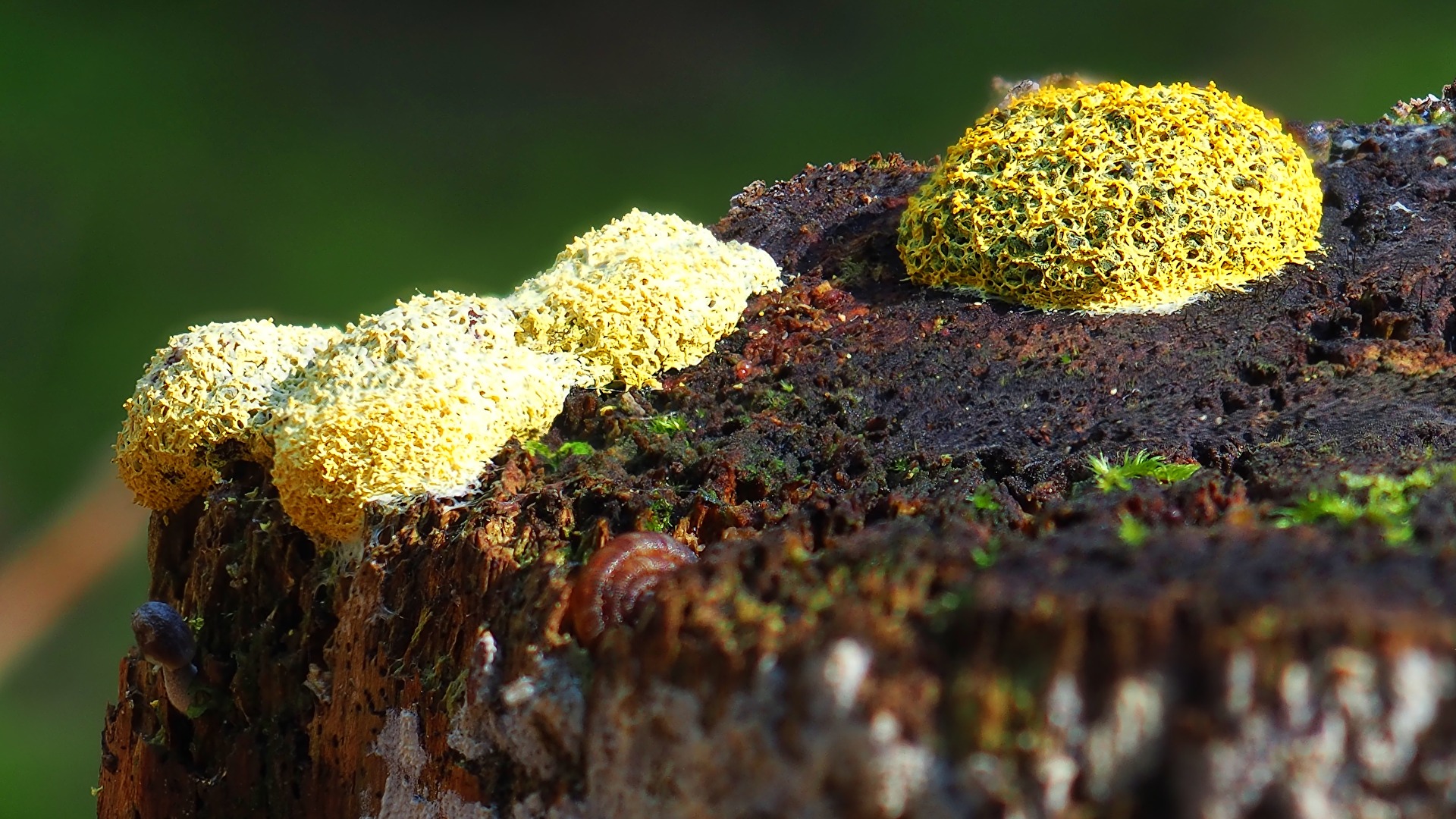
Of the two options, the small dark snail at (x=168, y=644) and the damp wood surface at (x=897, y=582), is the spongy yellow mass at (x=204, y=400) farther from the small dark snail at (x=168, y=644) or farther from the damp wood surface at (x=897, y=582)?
the small dark snail at (x=168, y=644)

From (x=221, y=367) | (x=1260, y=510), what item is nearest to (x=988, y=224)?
(x=1260, y=510)

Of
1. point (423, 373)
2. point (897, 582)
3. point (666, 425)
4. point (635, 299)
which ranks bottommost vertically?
point (897, 582)

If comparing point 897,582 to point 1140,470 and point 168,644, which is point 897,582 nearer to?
point 1140,470

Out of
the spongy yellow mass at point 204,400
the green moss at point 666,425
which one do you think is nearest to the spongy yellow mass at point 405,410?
the spongy yellow mass at point 204,400

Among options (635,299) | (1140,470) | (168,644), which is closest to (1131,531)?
(1140,470)

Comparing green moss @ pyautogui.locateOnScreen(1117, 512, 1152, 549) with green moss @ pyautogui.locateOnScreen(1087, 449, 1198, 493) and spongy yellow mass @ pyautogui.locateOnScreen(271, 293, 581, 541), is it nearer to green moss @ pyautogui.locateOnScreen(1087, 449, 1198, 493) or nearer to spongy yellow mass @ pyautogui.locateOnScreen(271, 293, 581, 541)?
green moss @ pyautogui.locateOnScreen(1087, 449, 1198, 493)

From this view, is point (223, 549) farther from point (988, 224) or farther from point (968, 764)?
point (968, 764)

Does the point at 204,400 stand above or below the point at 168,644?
above

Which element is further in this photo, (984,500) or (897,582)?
(984,500)
